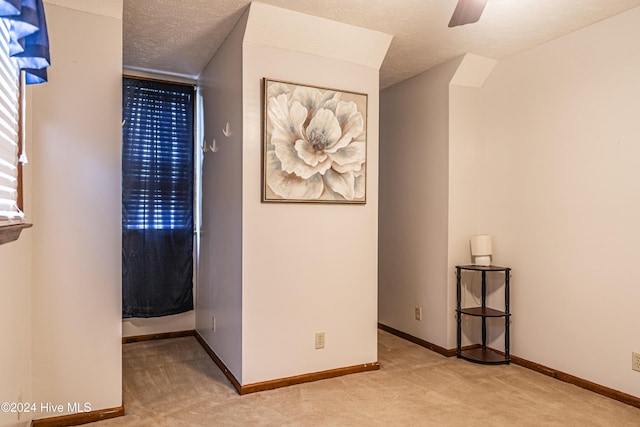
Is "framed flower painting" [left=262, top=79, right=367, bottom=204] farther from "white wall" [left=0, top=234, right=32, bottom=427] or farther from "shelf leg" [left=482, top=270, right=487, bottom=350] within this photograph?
"white wall" [left=0, top=234, right=32, bottom=427]

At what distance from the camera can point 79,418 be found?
2416 mm

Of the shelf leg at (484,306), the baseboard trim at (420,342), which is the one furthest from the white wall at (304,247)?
the shelf leg at (484,306)

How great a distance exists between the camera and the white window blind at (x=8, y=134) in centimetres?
161

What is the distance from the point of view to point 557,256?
3156 mm

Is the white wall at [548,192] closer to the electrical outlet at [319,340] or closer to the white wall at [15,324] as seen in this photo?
the electrical outlet at [319,340]

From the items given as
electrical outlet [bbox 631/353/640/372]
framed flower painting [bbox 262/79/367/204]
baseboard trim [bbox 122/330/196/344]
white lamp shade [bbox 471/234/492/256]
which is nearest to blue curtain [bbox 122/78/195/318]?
baseboard trim [bbox 122/330/196/344]

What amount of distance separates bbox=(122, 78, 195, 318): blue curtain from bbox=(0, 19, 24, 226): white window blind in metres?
1.98

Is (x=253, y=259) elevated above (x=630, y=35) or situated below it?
below

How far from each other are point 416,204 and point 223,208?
181cm

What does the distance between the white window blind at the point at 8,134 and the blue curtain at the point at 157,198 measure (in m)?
1.98

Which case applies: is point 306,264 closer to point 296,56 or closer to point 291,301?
point 291,301

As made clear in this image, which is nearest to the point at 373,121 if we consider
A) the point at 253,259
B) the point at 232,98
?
the point at 232,98

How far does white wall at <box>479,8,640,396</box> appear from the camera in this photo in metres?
2.75

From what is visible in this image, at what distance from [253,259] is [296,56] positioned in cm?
144
